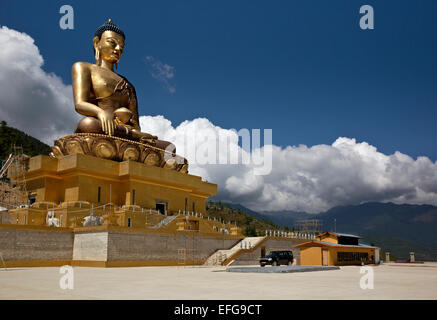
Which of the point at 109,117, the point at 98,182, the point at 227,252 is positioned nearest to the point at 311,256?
the point at 227,252

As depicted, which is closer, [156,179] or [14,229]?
[14,229]

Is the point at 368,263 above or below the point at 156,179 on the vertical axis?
below

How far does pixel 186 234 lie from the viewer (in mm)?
28562

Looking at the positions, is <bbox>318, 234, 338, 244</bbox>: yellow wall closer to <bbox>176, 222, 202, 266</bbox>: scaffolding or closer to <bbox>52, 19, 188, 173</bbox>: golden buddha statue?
<bbox>176, 222, 202, 266</bbox>: scaffolding

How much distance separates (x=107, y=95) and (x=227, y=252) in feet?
53.4

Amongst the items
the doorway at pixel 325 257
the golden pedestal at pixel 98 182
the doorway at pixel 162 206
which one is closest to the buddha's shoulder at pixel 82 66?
the golden pedestal at pixel 98 182

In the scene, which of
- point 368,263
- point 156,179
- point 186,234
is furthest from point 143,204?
point 368,263

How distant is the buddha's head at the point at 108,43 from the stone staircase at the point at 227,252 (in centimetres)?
1926

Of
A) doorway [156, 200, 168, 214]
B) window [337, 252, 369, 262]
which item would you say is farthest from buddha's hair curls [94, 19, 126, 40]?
window [337, 252, 369, 262]

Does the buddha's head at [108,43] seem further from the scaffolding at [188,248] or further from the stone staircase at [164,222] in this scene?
the scaffolding at [188,248]

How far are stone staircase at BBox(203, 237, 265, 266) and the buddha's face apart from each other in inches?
758

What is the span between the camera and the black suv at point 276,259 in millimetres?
26089

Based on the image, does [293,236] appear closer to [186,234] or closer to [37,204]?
[186,234]
